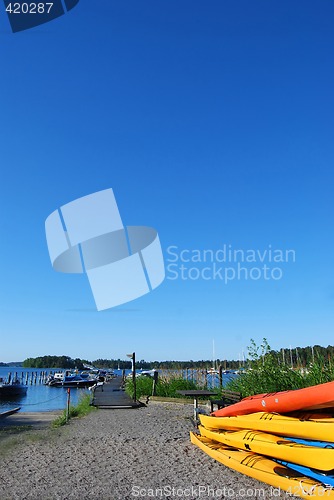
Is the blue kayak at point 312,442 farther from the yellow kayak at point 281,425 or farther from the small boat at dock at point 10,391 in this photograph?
the small boat at dock at point 10,391

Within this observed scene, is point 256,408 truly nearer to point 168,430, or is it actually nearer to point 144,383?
point 168,430

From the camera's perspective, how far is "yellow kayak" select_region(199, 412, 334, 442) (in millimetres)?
5797

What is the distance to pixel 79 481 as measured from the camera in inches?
234

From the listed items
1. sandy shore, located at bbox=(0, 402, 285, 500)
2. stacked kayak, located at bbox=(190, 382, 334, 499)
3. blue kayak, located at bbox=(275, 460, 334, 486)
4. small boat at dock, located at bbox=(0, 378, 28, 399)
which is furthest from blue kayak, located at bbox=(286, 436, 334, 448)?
small boat at dock, located at bbox=(0, 378, 28, 399)

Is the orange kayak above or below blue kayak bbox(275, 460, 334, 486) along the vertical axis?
above

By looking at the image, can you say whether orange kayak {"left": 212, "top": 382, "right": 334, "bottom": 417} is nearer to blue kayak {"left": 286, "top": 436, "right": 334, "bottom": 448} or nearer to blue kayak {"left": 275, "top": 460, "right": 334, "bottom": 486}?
blue kayak {"left": 286, "top": 436, "right": 334, "bottom": 448}

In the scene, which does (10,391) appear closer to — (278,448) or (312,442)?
(278,448)

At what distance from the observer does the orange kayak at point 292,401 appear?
6.12 m

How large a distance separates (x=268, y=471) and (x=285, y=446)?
41 cm

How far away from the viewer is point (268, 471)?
5.94 m

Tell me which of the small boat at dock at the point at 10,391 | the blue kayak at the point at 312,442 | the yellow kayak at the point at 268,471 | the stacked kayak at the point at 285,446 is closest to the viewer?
the yellow kayak at the point at 268,471

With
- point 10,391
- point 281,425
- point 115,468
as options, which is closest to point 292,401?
point 281,425

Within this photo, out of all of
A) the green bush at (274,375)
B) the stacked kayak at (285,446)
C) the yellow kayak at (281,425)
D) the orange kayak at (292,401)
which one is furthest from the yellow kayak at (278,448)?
the green bush at (274,375)

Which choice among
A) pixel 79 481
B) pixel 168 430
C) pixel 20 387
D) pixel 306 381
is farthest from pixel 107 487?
pixel 20 387
